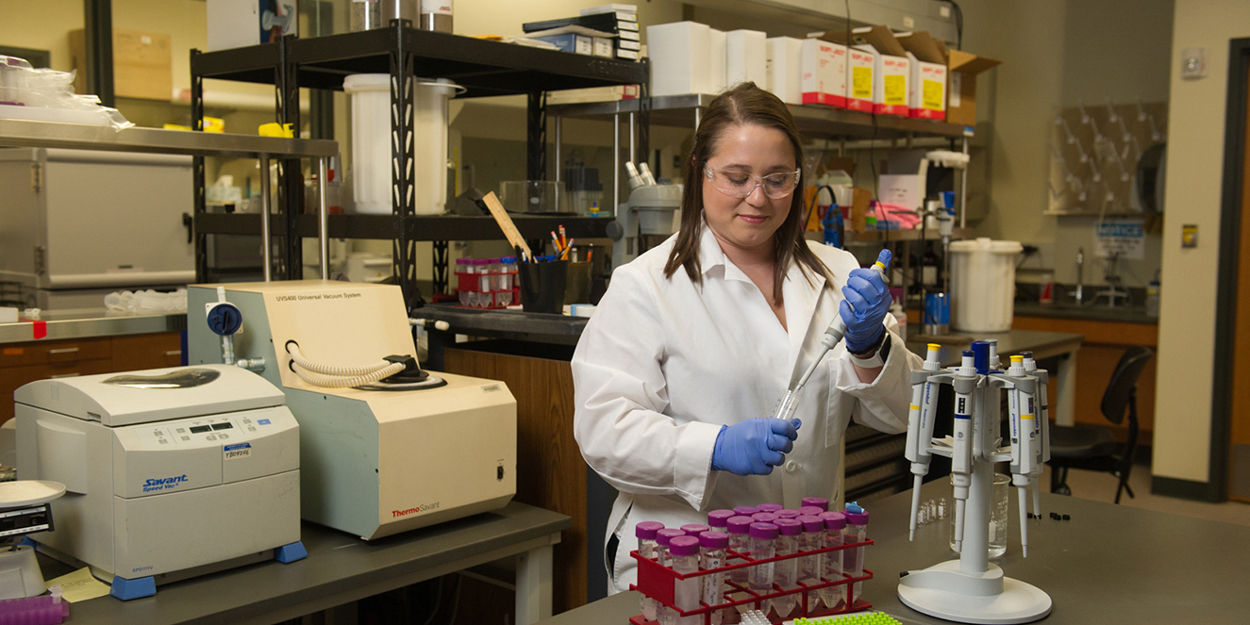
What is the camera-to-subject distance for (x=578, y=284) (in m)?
2.33

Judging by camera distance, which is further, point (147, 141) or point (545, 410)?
point (545, 410)

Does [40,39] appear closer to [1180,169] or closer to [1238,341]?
[1180,169]

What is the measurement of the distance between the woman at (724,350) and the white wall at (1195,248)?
3.60 metres

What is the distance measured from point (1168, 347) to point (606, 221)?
10.6 feet

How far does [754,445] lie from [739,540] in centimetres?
17

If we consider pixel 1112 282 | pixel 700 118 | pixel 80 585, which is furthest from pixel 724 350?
pixel 1112 282

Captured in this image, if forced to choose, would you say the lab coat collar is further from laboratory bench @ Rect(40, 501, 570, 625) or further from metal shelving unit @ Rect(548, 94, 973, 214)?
metal shelving unit @ Rect(548, 94, 973, 214)

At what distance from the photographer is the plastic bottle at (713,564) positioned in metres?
1.12

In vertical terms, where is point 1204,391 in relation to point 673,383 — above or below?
below

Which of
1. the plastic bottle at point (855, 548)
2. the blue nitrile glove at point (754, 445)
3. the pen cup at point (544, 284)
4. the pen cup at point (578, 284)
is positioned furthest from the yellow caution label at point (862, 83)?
the plastic bottle at point (855, 548)

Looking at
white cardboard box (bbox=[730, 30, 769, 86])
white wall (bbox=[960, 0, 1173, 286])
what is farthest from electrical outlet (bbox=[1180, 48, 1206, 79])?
white cardboard box (bbox=[730, 30, 769, 86])

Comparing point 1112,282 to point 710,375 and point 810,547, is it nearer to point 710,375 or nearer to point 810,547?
point 710,375

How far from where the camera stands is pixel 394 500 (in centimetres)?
174

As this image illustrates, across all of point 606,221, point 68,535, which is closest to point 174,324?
point 68,535
